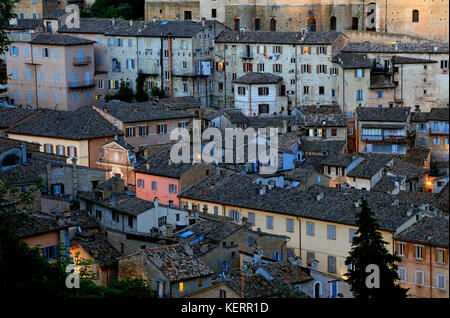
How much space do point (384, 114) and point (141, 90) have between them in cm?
1654

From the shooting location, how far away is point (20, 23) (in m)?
70.0

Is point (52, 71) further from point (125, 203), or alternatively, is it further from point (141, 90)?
point (125, 203)

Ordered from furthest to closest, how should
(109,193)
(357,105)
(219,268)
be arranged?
(357,105) < (109,193) < (219,268)

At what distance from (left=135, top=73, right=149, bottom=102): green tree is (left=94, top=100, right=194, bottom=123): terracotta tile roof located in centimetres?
723

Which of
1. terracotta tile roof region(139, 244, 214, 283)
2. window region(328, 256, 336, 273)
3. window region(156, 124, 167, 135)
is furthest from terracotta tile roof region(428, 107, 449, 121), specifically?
terracotta tile roof region(139, 244, 214, 283)

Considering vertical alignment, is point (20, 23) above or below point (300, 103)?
above

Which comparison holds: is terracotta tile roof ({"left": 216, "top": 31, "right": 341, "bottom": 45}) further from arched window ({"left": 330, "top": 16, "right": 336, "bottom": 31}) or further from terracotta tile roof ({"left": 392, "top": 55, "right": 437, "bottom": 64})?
arched window ({"left": 330, "top": 16, "right": 336, "bottom": 31})

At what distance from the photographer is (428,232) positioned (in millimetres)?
34000

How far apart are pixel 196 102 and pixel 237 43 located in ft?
19.5

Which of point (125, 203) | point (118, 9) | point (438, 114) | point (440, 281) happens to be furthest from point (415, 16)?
point (440, 281)

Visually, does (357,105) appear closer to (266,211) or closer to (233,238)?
(266,211)

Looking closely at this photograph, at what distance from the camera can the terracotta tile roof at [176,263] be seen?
2591cm
